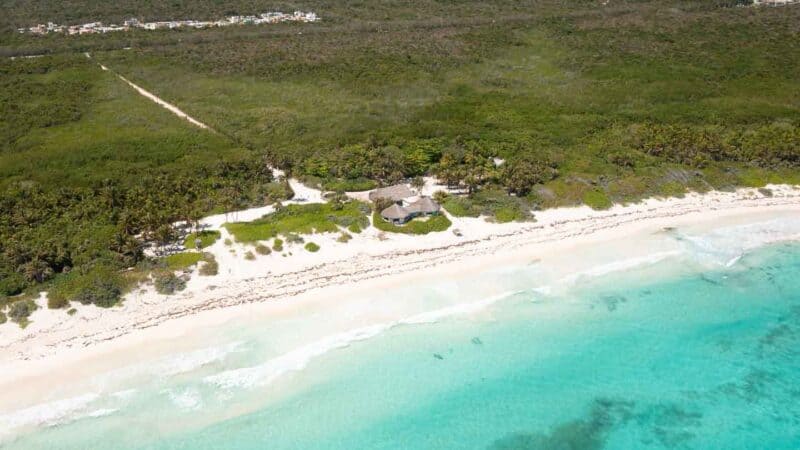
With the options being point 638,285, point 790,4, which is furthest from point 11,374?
point 790,4

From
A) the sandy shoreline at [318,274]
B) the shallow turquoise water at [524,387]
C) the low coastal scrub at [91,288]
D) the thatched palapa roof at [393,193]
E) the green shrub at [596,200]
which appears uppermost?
the thatched palapa roof at [393,193]

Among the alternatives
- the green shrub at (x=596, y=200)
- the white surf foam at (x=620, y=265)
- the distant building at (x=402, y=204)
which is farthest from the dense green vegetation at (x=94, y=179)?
the green shrub at (x=596, y=200)

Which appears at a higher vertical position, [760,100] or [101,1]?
[101,1]

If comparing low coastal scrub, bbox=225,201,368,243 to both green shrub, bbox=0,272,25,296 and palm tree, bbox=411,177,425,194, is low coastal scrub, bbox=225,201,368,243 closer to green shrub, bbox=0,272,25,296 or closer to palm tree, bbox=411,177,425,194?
palm tree, bbox=411,177,425,194

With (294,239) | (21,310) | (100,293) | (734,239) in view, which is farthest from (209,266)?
(734,239)

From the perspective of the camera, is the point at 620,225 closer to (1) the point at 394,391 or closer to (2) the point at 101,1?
(1) the point at 394,391

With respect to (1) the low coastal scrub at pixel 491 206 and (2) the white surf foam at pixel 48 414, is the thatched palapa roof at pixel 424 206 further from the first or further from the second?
(2) the white surf foam at pixel 48 414
